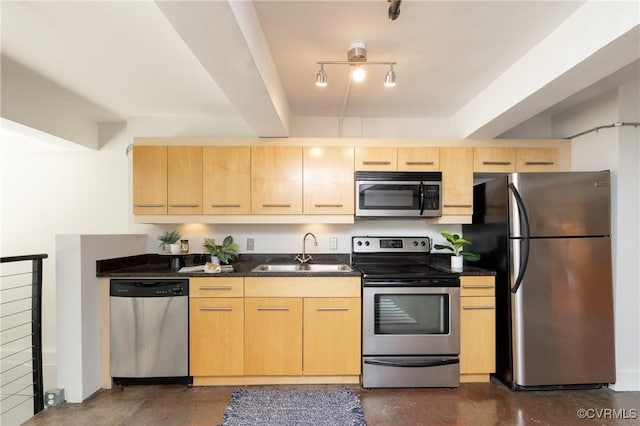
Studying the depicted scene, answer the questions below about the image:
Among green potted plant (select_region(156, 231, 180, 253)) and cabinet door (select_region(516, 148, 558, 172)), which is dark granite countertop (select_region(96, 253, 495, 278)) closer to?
green potted plant (select_region(156, 231, 180, 253))

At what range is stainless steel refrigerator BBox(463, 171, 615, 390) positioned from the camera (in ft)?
7.72

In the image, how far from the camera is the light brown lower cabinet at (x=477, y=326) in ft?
8.16

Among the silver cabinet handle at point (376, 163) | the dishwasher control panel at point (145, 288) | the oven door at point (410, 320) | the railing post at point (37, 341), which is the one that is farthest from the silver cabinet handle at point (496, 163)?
the railing post at point (37, 341)

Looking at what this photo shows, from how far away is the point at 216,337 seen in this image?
2439mm

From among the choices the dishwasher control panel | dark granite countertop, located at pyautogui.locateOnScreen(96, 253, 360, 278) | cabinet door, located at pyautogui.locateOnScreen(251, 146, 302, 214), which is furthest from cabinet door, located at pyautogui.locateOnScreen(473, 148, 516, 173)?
the dishwasher control panel

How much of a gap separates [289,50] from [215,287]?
185 cm

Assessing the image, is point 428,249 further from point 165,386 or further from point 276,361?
point 165,386

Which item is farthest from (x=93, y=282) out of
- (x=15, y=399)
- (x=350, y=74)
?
(x=350, y=74)

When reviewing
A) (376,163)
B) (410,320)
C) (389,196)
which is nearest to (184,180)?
(376,163)

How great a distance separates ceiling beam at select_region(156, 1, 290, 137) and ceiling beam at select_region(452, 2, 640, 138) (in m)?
1.69

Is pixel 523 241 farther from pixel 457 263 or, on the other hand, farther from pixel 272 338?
pixel 272 338

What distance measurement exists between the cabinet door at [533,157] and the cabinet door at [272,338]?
7.85 feet

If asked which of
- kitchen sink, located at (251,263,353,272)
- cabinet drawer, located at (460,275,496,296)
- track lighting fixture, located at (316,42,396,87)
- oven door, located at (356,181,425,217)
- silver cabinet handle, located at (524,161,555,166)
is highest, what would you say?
track lighting fixture, located at (316,42,396,87)

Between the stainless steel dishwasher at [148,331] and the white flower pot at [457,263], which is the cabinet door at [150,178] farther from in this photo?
the white flower pot at [457,263]
